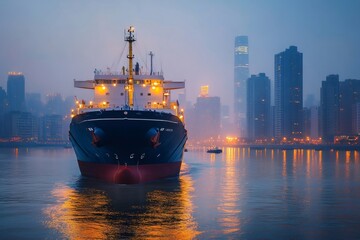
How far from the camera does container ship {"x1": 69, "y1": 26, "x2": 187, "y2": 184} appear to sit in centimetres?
4184

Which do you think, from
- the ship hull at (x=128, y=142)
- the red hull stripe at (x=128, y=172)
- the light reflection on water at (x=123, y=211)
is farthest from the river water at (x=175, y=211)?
the ship hull at (x=128, y=142)

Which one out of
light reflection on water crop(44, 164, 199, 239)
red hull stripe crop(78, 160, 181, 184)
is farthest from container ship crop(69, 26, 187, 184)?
light reflection on water crop(44, 164, 199, 239)

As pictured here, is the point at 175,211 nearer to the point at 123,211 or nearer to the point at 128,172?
the point at 123,211

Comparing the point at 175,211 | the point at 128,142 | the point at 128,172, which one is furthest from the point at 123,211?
the point at 128,172

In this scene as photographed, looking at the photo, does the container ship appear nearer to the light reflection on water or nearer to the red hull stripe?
the red hull stripe

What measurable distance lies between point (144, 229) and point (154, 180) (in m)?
22.1

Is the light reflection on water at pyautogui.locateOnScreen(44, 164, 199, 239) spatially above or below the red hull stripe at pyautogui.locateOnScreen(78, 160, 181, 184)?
below

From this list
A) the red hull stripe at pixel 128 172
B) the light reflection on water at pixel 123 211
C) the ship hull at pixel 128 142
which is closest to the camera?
the light reflection on water at pixel 123 211

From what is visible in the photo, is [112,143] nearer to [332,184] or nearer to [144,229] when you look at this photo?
[144,229]

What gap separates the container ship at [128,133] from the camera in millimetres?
41844

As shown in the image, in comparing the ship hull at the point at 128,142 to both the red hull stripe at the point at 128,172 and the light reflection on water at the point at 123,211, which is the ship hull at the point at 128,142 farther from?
the light reflection on water at the point at 123,211

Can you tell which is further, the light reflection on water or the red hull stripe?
the red hull stripe

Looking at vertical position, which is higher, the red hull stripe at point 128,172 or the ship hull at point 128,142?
the ship hull at point 128,142

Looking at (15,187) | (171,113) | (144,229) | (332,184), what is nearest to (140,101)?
(171,113)
